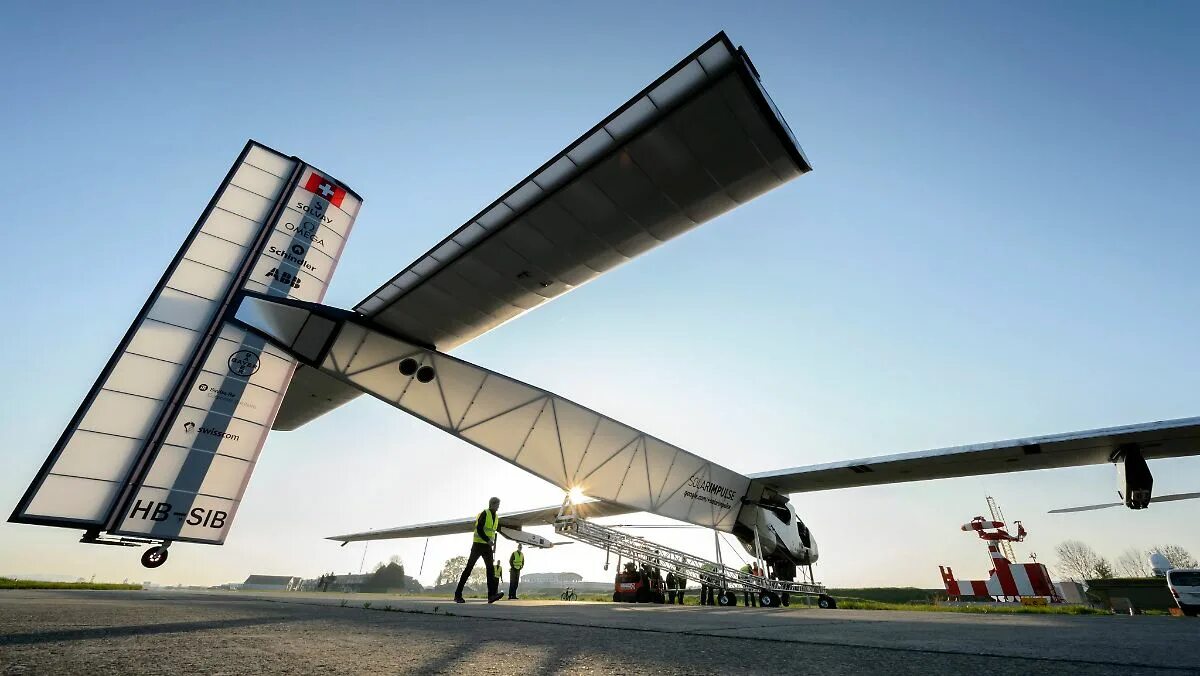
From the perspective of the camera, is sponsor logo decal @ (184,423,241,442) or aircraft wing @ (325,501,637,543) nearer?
sponsor logo decal @ (184,423,241,442)

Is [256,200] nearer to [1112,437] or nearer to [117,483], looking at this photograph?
[117,483]

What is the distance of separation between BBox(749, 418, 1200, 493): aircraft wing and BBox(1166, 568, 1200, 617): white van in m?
Answer: 6.03

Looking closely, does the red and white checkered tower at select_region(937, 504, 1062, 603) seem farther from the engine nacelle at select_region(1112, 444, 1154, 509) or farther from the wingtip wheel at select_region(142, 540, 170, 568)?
the wingtip wheel at select_region(142, 540, 170, 568)

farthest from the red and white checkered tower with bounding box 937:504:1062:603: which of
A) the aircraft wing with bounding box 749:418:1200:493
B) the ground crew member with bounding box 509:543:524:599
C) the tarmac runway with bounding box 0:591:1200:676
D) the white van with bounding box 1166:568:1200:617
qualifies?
the tarmac runway with bounding box 0:591:1200:676

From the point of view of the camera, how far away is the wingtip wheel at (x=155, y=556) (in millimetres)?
7152

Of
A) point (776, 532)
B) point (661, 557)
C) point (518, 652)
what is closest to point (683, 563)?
point (661, 557)

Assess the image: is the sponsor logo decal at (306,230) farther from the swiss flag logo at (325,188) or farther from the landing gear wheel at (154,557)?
the landing gear wheel at (154,557)

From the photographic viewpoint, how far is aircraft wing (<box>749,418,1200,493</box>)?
426 inches

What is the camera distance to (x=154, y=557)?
7.25 metres

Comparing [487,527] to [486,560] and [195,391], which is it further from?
[195,391]

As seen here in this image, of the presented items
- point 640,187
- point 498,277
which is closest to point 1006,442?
point 640,187

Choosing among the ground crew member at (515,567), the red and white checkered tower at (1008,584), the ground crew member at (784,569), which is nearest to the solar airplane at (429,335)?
the ground crew member at (515,567)

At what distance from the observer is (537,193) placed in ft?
21.7

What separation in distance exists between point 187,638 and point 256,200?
9.75m
